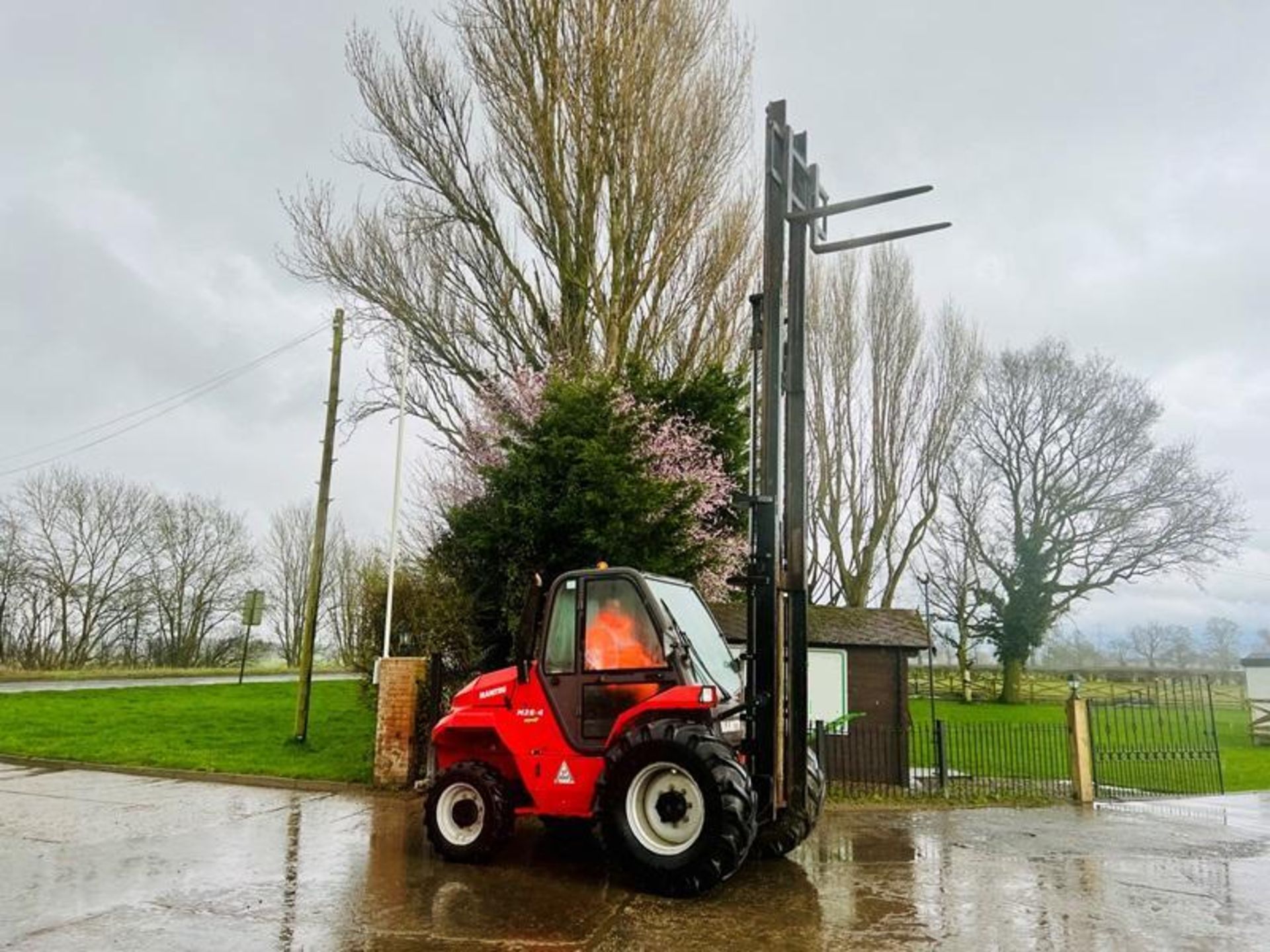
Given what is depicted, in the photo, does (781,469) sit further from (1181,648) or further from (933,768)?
(1181,648)

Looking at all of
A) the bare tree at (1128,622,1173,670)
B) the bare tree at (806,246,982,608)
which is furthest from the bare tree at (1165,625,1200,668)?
the bare tree at (806,246,982,608)

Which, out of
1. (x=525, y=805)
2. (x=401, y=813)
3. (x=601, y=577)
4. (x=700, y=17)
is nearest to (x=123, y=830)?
(x=401, y=813)

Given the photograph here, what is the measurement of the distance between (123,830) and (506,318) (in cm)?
1136

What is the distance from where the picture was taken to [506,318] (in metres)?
17.0

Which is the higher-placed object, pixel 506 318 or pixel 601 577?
pixel 506 318

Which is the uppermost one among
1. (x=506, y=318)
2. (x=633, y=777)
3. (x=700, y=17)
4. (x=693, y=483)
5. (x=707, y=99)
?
A: (x=700, y=17)

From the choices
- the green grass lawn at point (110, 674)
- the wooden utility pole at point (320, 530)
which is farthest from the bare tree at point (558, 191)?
the green grass lawn at point (110, 674)

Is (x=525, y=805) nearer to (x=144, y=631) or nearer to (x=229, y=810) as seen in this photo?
(x=229, y=810)

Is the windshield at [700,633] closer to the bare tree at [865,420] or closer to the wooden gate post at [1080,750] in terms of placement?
the wooden gate post at [1080,750]

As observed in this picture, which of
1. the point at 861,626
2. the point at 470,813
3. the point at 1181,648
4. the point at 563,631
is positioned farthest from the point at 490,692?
the point at 1181,648

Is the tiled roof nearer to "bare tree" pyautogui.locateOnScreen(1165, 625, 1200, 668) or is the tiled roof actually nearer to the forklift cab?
the forklift cab

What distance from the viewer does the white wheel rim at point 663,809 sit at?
18.9ft

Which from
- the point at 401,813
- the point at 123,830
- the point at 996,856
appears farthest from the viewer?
the point at 401,813

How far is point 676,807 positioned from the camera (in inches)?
229
